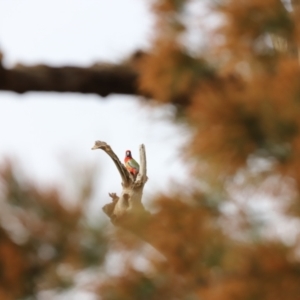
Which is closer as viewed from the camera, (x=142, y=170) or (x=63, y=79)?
(x=63, y=79)

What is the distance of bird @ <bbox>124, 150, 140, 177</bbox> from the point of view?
625 mm

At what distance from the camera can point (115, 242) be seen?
0.36 meters

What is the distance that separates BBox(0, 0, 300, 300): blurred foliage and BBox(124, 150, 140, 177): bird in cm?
25

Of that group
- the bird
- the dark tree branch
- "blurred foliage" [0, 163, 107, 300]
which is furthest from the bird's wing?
"blurred foliage" [0, 163, 107, 300]

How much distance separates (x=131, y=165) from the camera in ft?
2.11

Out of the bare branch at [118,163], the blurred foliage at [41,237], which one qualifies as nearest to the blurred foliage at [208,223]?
the blurred foliage at [41,237]

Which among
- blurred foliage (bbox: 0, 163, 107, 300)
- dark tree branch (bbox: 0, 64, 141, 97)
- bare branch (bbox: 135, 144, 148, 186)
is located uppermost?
bare branch (bbox: 135, 144, 148, 186)

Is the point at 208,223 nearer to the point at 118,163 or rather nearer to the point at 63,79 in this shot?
the point at 63,79

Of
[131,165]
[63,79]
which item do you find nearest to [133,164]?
[131,165]

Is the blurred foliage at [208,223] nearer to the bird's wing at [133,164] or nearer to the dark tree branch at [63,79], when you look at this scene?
the dark tree branch at [63,79]

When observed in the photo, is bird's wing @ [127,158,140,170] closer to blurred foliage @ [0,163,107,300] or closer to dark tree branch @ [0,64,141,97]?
dark tree branch @ [0,64,141,97]

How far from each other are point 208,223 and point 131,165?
0.96ft

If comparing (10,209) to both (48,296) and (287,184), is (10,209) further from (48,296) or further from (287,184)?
(287,184)

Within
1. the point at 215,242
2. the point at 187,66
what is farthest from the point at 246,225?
the point at 187,66
